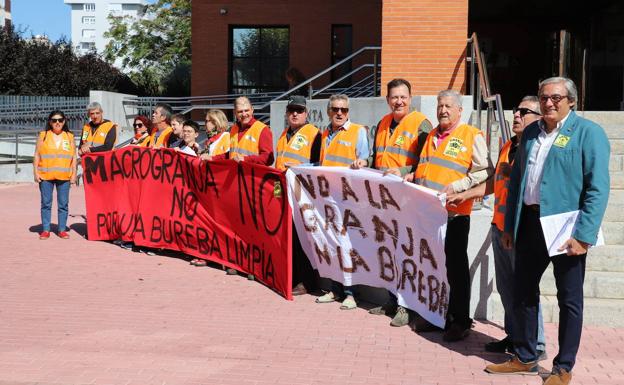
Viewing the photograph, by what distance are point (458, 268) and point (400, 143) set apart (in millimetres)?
1237

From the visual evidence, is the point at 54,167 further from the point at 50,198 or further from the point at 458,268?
the point at 458,268

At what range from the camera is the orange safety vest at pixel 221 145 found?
10211mm

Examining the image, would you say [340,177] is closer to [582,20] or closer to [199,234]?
[199,234]

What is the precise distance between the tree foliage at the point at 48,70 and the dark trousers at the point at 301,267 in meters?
32.1

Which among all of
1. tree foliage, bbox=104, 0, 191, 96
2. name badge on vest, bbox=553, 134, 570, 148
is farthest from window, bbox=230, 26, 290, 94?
tree foliage, bbox=104, 0, 191, 96

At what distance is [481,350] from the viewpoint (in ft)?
21.4

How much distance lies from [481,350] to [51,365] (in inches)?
125

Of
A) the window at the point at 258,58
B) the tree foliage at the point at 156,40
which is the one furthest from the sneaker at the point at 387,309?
the tree foliage at the point at 156,40

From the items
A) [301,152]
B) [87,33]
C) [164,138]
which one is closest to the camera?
[301,152]

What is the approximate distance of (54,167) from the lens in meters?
12.1

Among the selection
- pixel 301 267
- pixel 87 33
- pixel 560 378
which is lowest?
pixel 560 378

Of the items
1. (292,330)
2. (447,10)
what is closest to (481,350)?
(292,330)

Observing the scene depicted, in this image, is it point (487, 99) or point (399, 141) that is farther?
point (487, 99)

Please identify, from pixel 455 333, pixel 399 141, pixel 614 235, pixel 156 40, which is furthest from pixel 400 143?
pixel 156 40
